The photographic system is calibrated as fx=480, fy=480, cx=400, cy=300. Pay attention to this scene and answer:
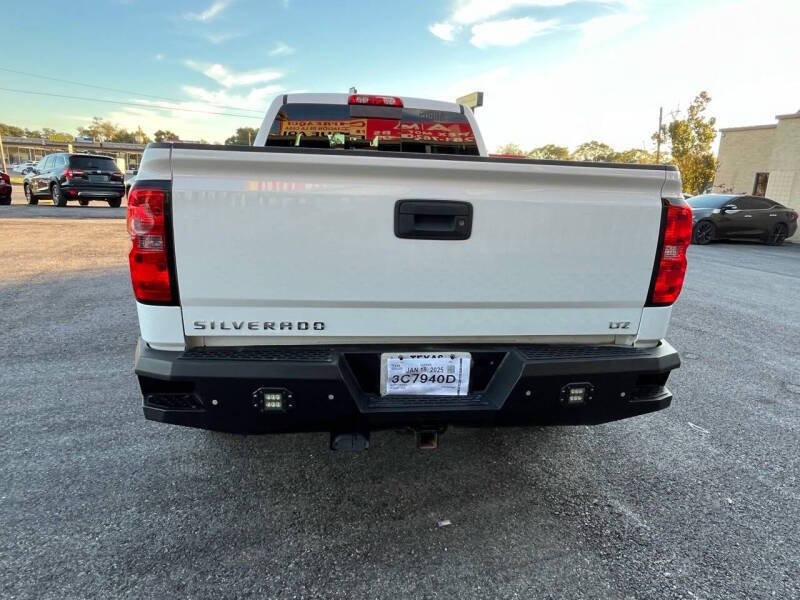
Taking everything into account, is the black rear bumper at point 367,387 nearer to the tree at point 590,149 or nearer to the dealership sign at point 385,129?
the dealership sign at point 385,129

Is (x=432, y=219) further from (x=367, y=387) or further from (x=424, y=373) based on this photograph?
(x=367, y=387)

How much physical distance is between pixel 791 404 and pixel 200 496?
4189 mm

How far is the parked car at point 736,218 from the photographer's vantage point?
1427 cm

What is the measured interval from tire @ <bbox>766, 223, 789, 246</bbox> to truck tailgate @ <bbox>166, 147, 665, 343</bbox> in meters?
17.5

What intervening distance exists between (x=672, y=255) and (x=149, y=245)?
7.06ft

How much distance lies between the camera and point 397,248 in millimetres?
1930

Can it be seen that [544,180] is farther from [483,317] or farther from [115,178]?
[115,178]

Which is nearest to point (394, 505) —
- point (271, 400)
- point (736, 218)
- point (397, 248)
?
point (271, 400)

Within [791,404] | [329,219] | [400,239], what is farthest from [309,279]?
[791,404]

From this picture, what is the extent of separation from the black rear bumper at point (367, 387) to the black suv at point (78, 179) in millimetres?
17687

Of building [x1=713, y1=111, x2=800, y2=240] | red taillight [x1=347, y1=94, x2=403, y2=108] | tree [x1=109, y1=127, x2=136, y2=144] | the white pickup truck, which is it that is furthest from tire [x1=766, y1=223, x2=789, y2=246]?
tree [x1=109, y1=127, x2=136, y2=144]

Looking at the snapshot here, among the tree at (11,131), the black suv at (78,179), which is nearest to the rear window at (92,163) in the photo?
the black suv at (78,179)

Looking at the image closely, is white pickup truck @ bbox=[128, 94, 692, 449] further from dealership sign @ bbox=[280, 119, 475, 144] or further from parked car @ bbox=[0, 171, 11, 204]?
parked car @ bbox=[0, 171, 11, 204]

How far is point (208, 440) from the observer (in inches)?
114
